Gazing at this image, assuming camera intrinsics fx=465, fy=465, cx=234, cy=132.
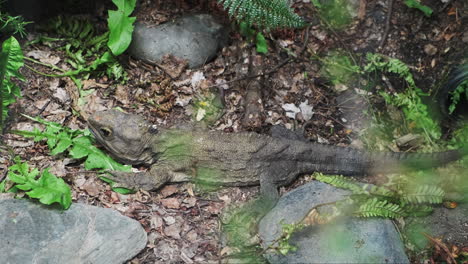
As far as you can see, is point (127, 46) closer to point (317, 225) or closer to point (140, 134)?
point (140, 134)

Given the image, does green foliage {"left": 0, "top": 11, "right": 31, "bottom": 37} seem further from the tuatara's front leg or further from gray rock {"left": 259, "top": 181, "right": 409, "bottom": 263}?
gray rock {"left": 259, "top": 181, "right": 409, "bottom": 263}

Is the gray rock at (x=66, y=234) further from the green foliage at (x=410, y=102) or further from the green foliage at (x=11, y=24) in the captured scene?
the green foliage at (x=410, y=102)

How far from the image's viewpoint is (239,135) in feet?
20.7

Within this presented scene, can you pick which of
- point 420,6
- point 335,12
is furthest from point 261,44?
point 420,6

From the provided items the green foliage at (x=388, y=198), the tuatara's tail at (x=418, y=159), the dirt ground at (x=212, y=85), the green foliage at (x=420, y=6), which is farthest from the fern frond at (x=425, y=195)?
the green foliage at (x=420, y=6)

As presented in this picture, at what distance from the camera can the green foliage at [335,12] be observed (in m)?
8.01

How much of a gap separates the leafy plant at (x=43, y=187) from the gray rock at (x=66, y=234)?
17 centimetres

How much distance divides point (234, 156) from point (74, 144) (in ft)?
6.77

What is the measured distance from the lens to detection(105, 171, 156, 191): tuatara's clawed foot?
583 cm

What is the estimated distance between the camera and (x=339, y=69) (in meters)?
7.49

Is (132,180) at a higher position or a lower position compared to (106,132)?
lower

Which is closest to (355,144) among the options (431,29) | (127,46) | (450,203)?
(450,203)

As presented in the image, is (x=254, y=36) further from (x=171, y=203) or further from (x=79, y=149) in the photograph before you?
(x=79, y=149)

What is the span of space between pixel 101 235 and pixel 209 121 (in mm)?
2399
